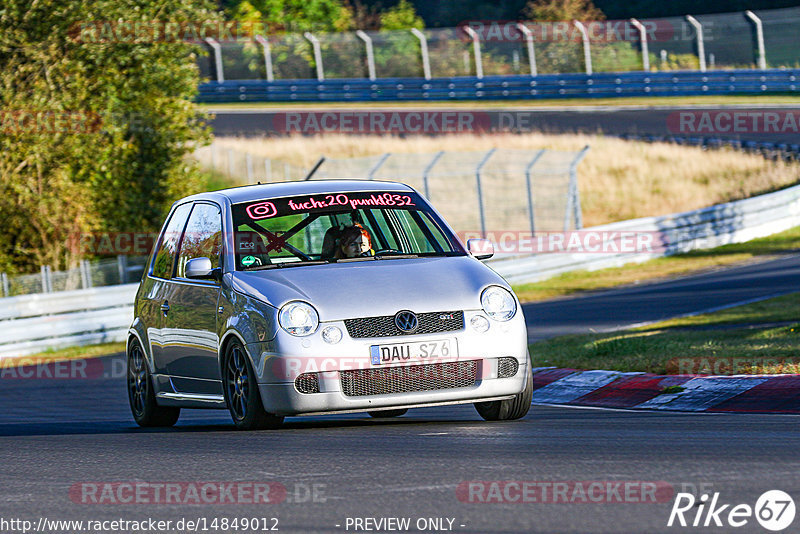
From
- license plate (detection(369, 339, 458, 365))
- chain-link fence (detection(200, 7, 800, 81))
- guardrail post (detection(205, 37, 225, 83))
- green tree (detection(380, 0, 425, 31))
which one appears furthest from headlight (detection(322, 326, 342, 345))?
green tree (detection(380, 0, 425, 31))

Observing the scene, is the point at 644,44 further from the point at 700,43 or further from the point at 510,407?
the point at 510,407

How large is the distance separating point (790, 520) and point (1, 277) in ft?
57.6

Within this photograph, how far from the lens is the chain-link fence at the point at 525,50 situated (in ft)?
150

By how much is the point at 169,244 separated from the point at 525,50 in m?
40.8

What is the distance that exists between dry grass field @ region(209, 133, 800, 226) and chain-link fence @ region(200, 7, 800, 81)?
8030 mm

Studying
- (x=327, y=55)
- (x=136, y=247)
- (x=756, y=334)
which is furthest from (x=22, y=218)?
(x=327, y=55)

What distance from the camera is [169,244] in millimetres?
10320

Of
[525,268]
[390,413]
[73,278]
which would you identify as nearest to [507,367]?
[390,413]

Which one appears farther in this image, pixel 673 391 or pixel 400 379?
pixel 673 391

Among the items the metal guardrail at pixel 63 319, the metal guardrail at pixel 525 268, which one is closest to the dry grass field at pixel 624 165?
the metal guardrail at pixel 525 268

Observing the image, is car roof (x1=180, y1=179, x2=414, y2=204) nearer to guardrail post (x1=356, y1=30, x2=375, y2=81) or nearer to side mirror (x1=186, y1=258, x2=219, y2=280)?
side mirror (x1=186, y1=258, x2=219, y2=280)

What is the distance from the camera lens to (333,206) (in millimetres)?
9625

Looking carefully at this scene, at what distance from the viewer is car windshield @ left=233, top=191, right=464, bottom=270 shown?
929 centimetres

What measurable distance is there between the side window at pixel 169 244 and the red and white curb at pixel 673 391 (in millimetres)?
3155
